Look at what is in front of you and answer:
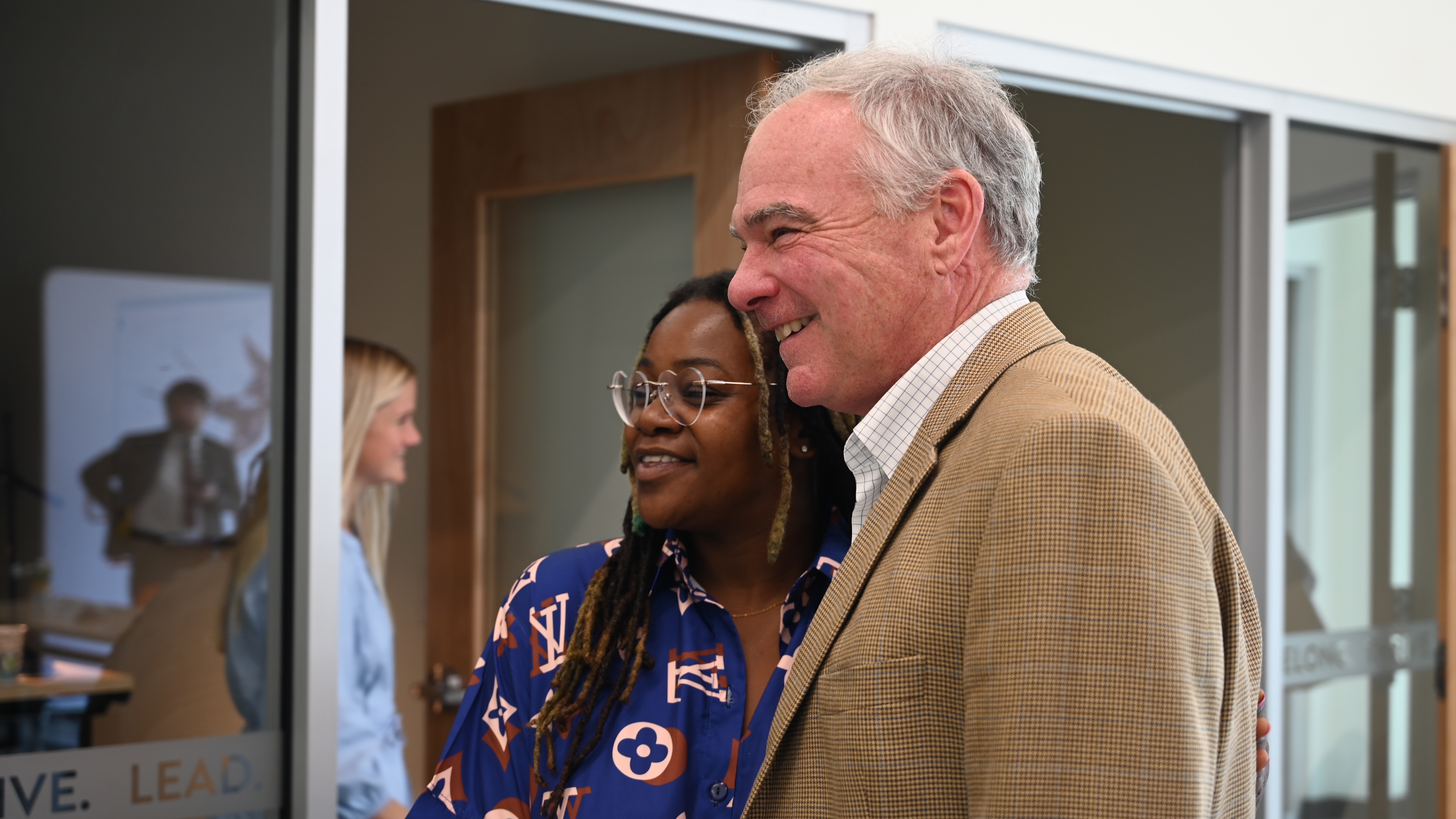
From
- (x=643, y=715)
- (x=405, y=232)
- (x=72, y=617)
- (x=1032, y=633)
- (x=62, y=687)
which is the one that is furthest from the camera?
(x=405, y=232)

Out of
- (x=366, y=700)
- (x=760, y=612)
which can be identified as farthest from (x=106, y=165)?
(x=760, y=612)

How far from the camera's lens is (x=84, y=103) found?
8.55 feet

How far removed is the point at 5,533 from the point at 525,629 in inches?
77.4

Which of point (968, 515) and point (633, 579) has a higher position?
point (968, 515)

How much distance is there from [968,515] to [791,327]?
1.11 ft

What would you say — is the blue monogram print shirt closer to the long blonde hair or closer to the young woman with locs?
the young woman with locs

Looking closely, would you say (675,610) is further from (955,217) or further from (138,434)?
(138,434)

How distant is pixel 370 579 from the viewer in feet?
9.02

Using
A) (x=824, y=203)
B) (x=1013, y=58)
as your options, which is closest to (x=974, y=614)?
(x=824, y=203)

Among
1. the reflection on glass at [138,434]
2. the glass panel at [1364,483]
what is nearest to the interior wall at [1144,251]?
the glass panel at [1364,483]

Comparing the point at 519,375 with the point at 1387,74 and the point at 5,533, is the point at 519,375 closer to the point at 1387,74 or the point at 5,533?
the point at 5,533

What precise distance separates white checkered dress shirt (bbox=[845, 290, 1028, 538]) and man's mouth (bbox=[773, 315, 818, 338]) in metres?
0.11

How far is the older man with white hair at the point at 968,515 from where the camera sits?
0.78m

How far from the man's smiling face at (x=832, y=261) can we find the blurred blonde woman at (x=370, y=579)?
1.53 metres
